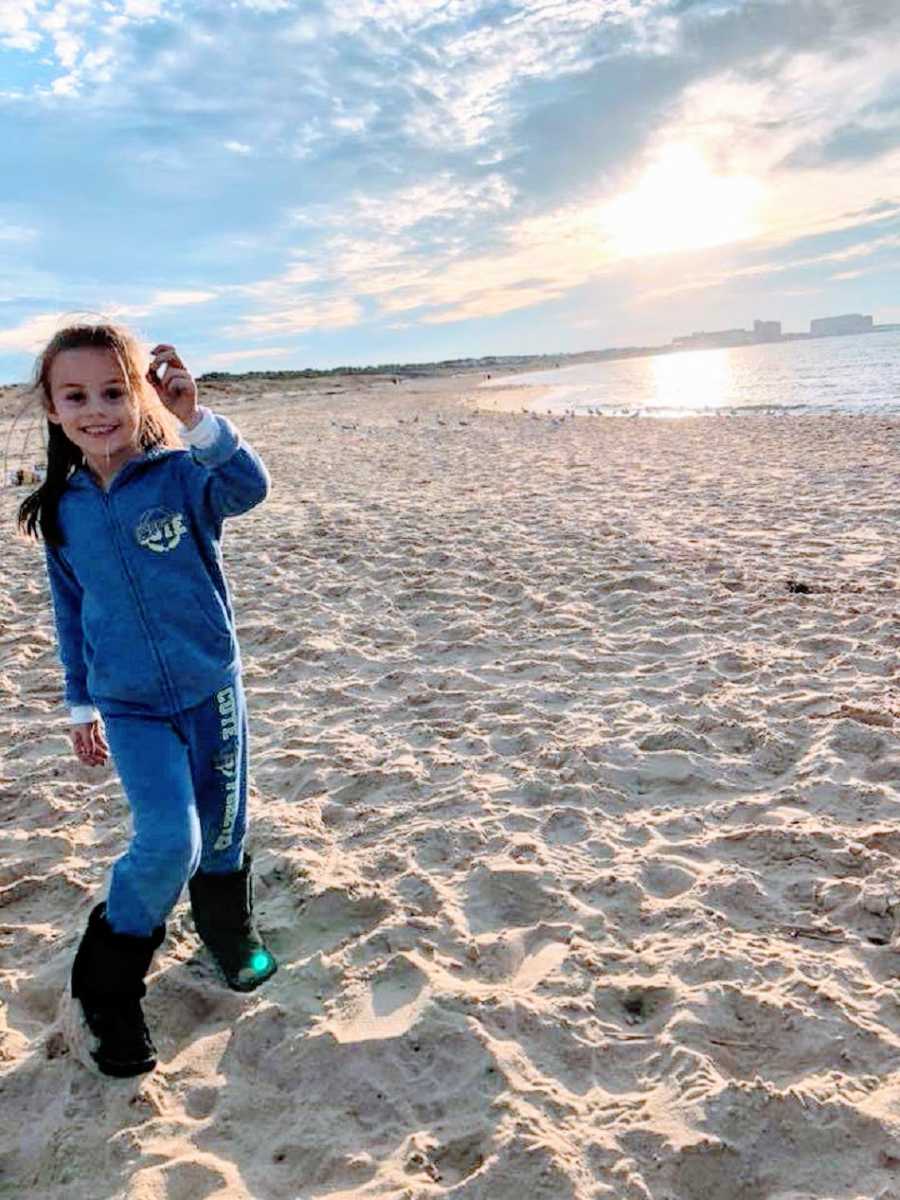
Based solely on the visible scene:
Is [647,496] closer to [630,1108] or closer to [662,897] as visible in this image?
[662,897]

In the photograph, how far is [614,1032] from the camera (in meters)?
2.62

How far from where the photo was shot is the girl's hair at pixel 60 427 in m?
2.56

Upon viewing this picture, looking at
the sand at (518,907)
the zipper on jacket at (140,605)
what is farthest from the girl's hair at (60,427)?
the sand at (518,907)

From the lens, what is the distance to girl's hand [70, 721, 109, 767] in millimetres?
2904

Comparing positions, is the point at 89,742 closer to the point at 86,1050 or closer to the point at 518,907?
the point at 86,1050

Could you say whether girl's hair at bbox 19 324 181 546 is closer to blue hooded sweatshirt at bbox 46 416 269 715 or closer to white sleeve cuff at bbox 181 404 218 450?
blue hooded sweatshirt at bbox 46 416 269 715

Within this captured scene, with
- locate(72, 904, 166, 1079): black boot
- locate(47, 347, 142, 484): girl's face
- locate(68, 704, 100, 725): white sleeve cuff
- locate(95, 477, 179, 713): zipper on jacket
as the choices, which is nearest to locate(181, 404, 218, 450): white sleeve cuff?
locate(47, 347, 142, 484): girl's face

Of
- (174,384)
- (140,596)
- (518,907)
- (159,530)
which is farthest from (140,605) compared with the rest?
(518,907)

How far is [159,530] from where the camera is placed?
8.49 ft

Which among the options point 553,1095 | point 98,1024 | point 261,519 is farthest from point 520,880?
point 261,519

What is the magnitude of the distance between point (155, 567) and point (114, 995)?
1193mm

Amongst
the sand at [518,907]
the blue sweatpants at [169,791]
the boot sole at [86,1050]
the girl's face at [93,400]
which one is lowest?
the sand at [518,907]

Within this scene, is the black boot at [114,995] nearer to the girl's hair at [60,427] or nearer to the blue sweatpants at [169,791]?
the blue sweatpants at [169,791]

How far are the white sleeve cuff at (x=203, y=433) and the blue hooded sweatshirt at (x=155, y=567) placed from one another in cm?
1
